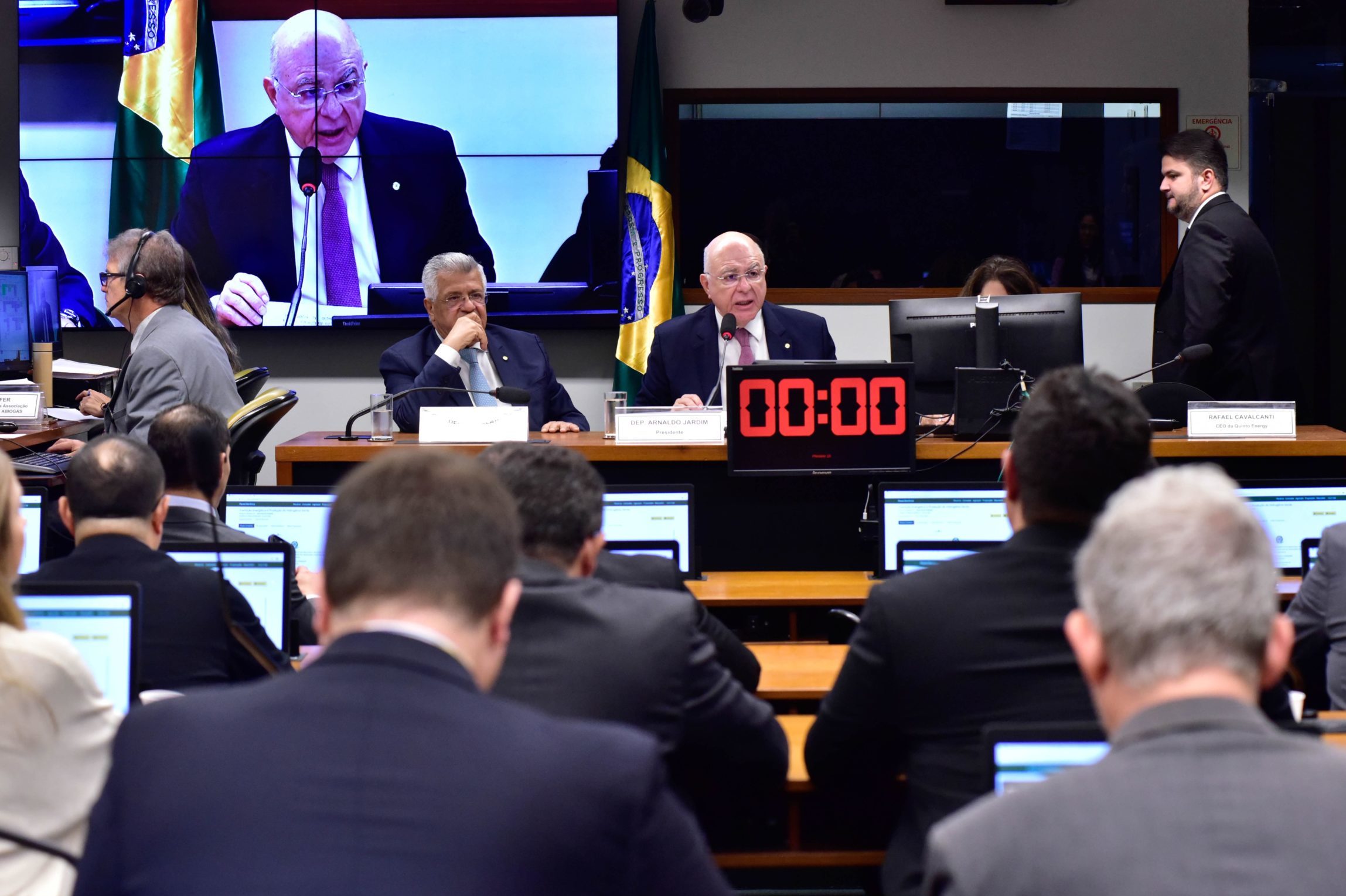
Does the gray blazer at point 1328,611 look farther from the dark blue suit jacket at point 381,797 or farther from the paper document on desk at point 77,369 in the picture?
the paper document on desk at point 77,369

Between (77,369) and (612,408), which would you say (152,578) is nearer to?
(612,408)

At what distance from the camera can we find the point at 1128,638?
1.04 metres

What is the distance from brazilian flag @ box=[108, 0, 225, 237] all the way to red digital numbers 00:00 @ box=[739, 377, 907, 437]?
137 inches

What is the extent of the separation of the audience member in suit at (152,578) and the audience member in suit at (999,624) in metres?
1.12

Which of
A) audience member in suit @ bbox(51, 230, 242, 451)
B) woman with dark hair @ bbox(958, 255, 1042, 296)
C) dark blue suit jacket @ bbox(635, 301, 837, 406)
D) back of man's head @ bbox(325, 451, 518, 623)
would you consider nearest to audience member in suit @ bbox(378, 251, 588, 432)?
dark blue suit jacket @ bbox(635, 301, 837, 406)

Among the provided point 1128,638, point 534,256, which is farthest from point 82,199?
point 1128,638

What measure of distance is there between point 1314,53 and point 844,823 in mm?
5694

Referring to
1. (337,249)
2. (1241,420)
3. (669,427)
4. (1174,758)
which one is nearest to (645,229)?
(337,249)

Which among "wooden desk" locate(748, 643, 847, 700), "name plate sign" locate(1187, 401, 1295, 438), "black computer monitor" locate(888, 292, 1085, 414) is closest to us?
"wooden desk" locate(748, 643, 847, 700)

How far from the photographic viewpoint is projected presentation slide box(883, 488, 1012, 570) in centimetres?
326

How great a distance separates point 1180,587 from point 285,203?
18.3 ft

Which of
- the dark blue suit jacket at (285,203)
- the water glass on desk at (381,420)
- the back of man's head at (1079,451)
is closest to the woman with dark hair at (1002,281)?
the water glass on desk at (381,420)

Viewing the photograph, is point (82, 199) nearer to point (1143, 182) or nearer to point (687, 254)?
point (687, 254)

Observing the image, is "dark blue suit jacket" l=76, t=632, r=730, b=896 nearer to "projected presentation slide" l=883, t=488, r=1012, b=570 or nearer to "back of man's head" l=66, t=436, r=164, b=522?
"back of man's head" l=66, t=436, r=164, b=522
